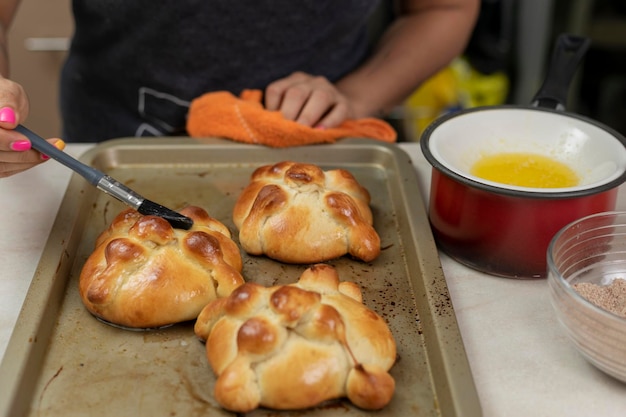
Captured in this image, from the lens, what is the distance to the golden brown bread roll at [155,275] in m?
0.95

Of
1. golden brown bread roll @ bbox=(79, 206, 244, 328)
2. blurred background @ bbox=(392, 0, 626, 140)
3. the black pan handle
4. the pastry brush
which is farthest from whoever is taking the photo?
blurred background @ bbox=(392, 0, 626, 140)

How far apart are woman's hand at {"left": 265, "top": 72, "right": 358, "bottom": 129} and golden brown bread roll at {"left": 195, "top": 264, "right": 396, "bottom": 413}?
581 mm

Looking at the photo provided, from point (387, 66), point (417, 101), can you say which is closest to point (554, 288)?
point (387, 66)

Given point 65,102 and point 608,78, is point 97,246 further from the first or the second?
point 608,78

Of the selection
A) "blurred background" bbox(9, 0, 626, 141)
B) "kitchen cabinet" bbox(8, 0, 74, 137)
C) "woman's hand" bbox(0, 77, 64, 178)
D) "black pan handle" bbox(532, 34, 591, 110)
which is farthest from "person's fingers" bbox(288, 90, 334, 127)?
"kitchen cabinet" bbox(8, 0, 74, 137)

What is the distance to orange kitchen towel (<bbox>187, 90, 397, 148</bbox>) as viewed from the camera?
1353 mm

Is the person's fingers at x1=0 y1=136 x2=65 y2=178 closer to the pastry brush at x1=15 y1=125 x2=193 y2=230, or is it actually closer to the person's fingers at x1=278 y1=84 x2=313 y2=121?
the pastry brush at x1=15 y1=125 x2=193 y2=230

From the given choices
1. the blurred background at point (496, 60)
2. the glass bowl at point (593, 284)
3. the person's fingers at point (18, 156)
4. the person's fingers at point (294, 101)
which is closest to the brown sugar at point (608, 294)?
the glass bowl at point (593, 284)

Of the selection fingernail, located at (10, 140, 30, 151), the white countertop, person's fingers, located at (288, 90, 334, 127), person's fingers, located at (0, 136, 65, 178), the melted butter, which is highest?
fingernail, located at (10, 140, 30, 151)

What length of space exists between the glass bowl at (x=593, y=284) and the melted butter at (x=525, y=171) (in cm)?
15

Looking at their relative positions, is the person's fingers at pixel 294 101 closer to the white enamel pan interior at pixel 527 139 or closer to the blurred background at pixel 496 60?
the white enamel pan interior at pixel 527 139

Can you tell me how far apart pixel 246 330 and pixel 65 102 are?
3.92ft

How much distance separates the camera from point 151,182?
4.25 ft

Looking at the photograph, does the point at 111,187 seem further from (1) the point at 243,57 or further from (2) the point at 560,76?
(2) the point at 560,76
